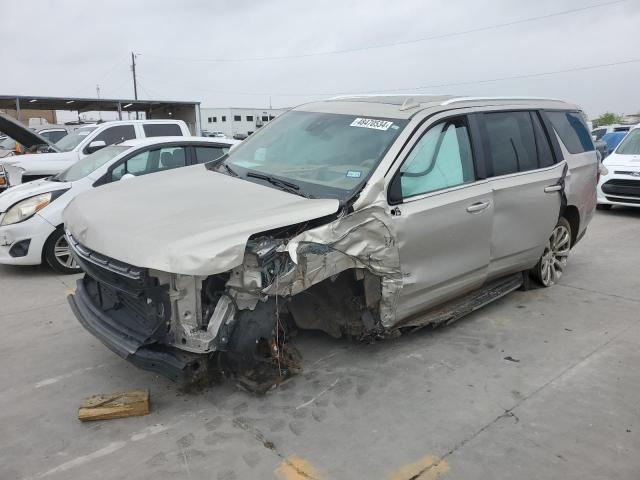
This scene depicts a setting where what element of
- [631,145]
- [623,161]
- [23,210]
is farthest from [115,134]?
[631,145]

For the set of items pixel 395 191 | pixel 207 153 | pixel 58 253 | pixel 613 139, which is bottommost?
pixel 58 253

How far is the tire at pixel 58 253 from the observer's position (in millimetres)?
6074

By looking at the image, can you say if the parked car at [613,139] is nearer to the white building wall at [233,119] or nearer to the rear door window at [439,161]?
the rear door window at [439,161]

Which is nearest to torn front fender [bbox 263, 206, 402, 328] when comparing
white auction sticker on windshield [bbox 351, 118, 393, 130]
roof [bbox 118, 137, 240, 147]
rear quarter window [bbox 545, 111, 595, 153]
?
white auction sticker on windshield [bbox 351, 118, 393, 130]

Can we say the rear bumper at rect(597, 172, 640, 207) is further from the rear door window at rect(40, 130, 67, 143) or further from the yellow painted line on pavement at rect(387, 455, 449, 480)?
the rear door window at rect(40, 130, 67, 143)

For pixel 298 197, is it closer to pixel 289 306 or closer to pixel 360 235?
pixel 360 235

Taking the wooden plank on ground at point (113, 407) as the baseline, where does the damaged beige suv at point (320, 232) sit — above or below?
above

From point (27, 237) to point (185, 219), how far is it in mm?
3803

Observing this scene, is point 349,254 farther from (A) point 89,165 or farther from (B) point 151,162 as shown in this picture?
(A) point 89,165

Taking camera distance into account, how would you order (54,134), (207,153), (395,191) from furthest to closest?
(54,134) < (207,153) < (395,191)

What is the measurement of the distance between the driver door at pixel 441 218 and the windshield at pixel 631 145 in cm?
817

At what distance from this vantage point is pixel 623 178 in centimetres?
991

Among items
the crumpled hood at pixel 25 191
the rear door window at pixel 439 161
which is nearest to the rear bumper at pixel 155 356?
the rear door window at pixel 439 161

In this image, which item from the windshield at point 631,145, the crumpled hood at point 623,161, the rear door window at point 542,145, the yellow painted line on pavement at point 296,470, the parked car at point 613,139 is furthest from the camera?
the parked car at point 613,139
